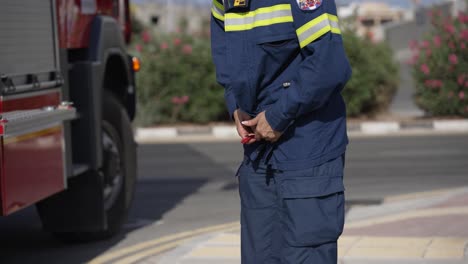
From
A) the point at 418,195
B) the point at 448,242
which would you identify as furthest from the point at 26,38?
the point at 418,195

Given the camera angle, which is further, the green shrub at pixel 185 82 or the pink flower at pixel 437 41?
the pink flower at pixel 437 41

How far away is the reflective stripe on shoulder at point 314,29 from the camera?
393 cm

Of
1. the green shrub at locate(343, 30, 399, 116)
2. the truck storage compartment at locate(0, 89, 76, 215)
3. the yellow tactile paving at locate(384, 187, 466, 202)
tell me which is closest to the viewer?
the truck storage compartment at locate(0, 89, 76, 215)

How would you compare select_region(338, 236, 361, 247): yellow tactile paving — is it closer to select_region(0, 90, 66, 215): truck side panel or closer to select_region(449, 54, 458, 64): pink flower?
select_region(0, 90, 66, 215): truck side panel

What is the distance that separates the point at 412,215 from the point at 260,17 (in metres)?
4.40

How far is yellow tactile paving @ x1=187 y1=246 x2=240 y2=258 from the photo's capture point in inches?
266

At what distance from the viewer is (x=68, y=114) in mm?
6734

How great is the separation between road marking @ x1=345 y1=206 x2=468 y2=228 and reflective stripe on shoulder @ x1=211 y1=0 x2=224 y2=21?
3663 mm

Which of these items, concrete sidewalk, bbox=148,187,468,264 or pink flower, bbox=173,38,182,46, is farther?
pink flower, bbox=173,38,182,46

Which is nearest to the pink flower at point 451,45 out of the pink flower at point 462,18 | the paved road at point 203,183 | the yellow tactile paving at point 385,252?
the pink flower at point 462,18

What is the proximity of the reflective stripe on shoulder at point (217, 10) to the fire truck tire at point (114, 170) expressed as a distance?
331cm

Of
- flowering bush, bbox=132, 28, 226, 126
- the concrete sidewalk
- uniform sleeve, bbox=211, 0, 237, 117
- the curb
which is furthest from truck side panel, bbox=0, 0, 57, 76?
flowering bush, bbox=132, 28, 226, 126

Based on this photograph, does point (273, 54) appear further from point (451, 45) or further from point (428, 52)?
point (428, 52)

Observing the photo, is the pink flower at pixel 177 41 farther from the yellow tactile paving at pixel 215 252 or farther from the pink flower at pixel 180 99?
the yellow tactile paving at pixel 215 252
